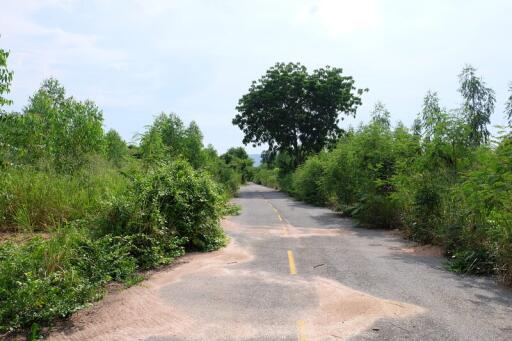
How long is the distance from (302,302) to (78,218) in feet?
20.8

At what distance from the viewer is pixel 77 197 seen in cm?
1101

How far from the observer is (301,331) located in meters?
5.48

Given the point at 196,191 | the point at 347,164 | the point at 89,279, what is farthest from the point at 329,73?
the point at 89,279

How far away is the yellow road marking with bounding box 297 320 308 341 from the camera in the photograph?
5258 mm

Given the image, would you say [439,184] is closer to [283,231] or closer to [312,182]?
[283,231]

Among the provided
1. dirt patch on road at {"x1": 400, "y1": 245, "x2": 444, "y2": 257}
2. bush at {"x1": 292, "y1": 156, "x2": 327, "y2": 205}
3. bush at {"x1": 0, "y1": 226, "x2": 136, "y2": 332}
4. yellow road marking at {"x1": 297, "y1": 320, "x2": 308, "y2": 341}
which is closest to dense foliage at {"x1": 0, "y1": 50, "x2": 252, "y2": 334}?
bush at {"x1": 0, "y1": 226, "x2": 136, "y2": 332}

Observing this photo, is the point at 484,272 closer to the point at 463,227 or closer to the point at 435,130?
the point at 463,227

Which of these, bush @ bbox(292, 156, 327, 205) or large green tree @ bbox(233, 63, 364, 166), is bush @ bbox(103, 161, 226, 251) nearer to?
bush @ bbox(292, 156, 327, 205)

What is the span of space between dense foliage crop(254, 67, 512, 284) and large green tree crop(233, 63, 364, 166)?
25121mm

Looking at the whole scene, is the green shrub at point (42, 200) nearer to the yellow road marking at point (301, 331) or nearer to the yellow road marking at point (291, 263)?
the yellow road marking at point (291, 263)

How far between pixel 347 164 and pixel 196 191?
13.4 metres

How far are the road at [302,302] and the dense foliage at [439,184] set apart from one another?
0.86 meters

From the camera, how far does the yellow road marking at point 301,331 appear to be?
207 inches

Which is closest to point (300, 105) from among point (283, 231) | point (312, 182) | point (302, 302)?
point (312, 182)
